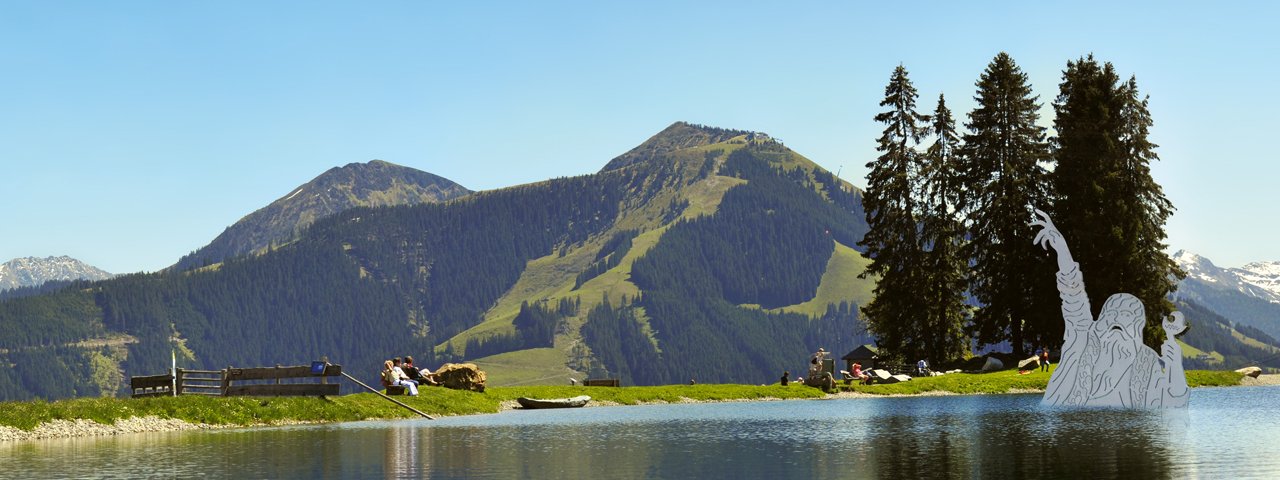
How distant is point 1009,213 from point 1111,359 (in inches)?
1650

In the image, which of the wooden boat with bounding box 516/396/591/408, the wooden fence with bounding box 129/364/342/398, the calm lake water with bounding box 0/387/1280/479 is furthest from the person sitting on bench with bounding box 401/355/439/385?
the calm lake water with bounding box 0/387/1280/479

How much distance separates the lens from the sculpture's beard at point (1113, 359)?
4809 centimetres

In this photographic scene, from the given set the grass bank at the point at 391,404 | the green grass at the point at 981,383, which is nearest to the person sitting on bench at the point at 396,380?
the grass bank at the point at 391,404

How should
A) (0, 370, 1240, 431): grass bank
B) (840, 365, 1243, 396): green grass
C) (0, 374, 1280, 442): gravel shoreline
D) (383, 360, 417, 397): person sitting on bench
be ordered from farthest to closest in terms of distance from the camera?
1. (840, 365, 1243, 396): green grass
2. (383, 360, 417, 397): person sitting on bench
3. (0, 370, 1240, 431): grass bank
4. (0, 374, 1280, 442): gravel shoreline

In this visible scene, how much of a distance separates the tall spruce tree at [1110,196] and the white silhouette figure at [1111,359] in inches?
1312

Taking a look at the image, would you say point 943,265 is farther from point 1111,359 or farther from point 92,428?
point 92,428

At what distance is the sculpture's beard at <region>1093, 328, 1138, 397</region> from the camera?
48094mm

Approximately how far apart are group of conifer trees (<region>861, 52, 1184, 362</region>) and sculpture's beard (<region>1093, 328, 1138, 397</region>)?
34150 millimetres

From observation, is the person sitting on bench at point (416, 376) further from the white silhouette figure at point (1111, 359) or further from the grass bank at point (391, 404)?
the white silhouette figure at point (1111, 359)

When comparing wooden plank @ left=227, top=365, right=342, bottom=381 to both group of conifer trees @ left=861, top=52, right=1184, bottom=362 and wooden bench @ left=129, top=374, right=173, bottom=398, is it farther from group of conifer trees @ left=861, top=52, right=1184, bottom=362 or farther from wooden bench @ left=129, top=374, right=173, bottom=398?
group of conifer trees @ left=861, top=52, right=1184, bottom=362

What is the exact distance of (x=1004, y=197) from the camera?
8881cm

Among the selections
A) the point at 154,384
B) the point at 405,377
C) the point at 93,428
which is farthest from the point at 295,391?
the point at 93,428

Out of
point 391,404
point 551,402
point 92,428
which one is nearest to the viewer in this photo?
point 92,428

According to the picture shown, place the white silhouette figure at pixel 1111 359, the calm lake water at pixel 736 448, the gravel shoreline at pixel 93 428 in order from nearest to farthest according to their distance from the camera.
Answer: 1. the calm lake water at pixel 736 448
2. the gravel shoreline at pixel 93 428
3. the white silhouette figure at pixel 1111 359
